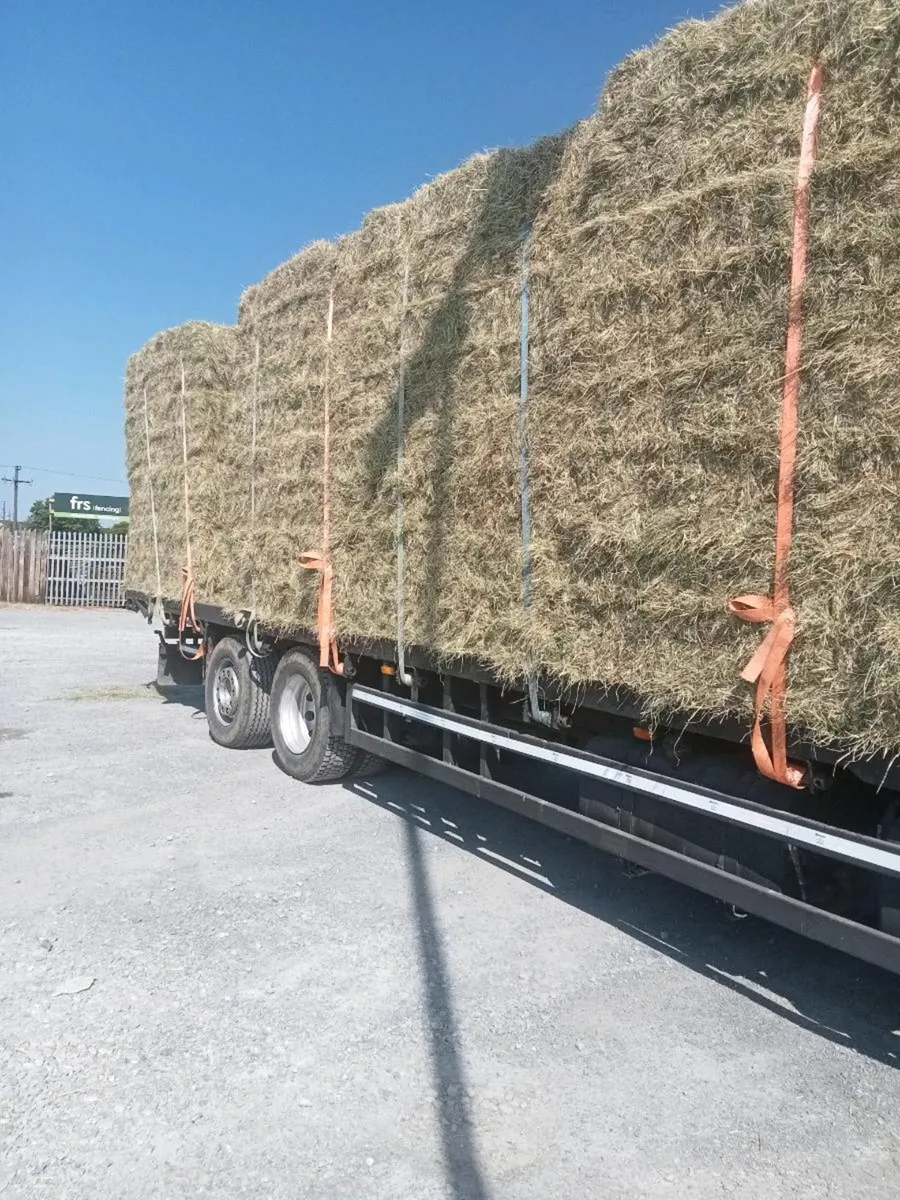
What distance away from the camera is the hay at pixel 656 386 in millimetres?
3006

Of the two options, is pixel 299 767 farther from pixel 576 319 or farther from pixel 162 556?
pixel 576 319

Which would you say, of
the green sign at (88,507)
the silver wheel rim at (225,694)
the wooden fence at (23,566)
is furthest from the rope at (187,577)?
the green sign at (88,507)

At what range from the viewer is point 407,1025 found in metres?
3.59

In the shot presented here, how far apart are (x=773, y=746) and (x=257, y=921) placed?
258 cm

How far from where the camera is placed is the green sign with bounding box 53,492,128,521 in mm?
36625

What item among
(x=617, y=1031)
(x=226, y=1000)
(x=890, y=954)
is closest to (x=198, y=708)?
(x=226, y=1000)

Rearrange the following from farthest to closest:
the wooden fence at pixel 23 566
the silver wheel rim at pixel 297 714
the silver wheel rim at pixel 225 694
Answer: the wooden fence at pixel 23 566
the silver wheel rim at pixel 225 694
the silver wheel rim at pixel 297 714

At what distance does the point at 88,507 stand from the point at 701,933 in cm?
3624

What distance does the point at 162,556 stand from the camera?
31.5 ft

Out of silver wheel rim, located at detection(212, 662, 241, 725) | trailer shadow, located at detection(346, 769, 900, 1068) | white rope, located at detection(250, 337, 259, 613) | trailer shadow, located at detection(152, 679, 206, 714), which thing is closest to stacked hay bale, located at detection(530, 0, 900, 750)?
trailer shadow, located at detection(346, 769, 900, 1068)

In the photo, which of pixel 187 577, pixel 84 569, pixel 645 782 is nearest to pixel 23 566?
pixel 84 569

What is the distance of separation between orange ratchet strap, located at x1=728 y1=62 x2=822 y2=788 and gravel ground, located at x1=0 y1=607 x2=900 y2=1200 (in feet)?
3.89

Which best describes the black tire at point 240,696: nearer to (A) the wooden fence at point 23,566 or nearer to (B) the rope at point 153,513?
(B) the rope at point 153,513

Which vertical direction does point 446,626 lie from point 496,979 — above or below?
above
